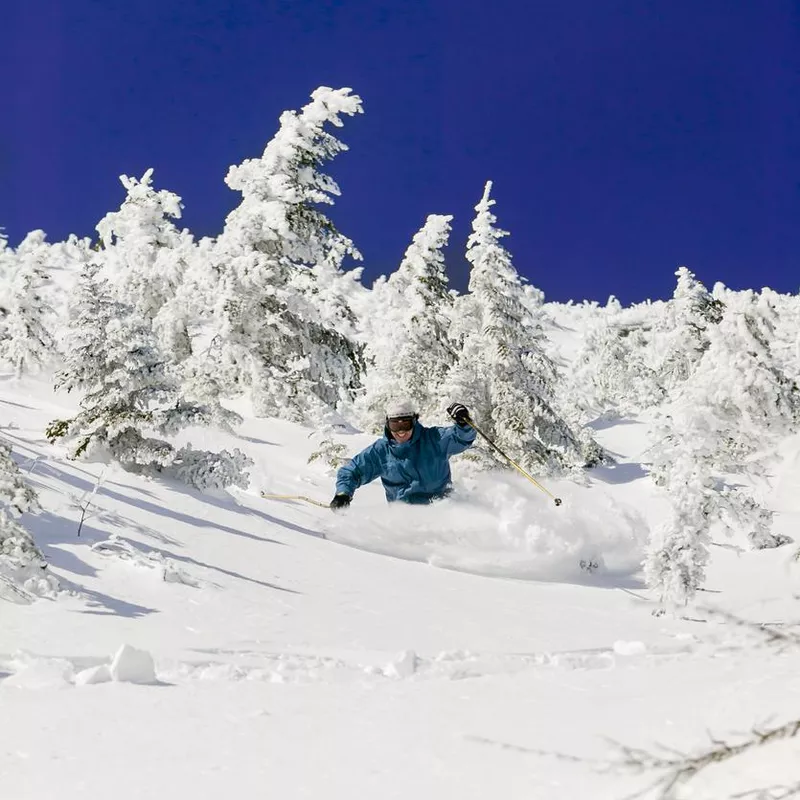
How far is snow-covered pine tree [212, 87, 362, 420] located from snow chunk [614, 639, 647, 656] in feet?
54.5

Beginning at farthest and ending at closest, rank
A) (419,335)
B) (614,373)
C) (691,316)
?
(614,373) < (691,316) < (419,335)

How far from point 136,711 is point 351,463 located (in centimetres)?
784

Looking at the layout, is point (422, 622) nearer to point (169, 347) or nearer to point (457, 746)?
point (457, 746)

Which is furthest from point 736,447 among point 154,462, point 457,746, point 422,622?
point 457,746

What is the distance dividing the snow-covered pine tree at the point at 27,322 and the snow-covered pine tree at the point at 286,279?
10.9m

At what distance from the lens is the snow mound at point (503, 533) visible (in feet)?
32.3

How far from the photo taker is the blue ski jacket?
428 inches

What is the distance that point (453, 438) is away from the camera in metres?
10.9

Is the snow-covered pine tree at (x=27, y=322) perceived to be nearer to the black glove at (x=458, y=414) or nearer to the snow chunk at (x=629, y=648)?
the black glove at (x=458, y=414)

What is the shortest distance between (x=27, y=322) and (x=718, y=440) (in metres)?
29.4

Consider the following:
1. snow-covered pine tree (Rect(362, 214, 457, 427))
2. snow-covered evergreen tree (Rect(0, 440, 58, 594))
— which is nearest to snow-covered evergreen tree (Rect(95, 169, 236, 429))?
snow-covered pine tree (Rect(362, 214, 457, 427))

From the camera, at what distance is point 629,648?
4.67 metres

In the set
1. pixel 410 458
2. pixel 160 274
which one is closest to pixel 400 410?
pixel 410 458

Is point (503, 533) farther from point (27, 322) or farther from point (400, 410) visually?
point (27, 322)
